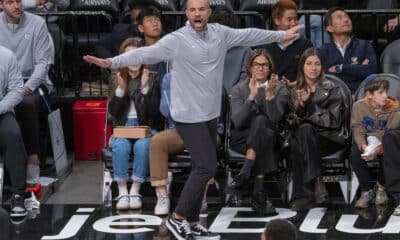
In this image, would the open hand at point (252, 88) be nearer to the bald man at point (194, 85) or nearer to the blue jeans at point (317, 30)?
the bald man at point (194, 85)

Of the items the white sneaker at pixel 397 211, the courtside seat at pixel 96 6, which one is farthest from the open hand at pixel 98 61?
the courtside seat at pixel 96 6

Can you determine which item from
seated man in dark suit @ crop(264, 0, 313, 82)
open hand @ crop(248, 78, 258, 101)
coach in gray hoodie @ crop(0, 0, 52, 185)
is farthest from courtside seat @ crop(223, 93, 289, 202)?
coach in gray hoodie @ crop(0, 0, 52, 185)

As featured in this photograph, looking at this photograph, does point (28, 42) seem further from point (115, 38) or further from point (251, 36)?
point (251, 36)

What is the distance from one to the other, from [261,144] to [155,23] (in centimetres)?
166

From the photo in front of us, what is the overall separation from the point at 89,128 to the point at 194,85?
2.73m

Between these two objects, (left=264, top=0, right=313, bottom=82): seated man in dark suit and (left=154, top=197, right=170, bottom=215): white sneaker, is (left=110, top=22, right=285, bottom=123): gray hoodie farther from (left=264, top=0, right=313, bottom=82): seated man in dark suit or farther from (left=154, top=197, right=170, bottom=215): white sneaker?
(left=264, top=0, right=313, bottom=82): seated man in dark suit

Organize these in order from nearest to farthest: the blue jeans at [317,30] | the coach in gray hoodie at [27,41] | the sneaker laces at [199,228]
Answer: the sneaker laces at [199,228]
the coach in gray hoodie at [27,41]
the blue jeans at [317,30]

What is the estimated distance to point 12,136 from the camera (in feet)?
31.9

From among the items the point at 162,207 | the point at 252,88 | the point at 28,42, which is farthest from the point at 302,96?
the point at 28,42

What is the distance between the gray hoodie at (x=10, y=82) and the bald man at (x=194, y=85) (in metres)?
1.64

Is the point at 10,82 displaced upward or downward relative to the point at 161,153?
upward

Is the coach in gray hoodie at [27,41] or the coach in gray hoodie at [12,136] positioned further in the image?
the coach in gray hoodie at [27,41]

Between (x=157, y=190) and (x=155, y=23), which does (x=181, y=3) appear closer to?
(x=155, y=23)

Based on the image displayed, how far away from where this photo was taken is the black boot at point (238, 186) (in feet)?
31.6
